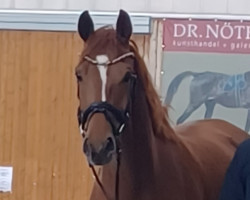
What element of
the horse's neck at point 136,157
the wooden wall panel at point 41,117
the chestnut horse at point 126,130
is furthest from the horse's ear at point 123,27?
the wooden wall panel at point 41,117

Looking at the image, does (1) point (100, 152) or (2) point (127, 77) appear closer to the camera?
(1) point (100, 152)

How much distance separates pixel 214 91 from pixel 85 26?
3417 mm

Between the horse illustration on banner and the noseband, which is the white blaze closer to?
the noseband

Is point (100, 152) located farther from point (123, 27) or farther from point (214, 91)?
point (214, 91)

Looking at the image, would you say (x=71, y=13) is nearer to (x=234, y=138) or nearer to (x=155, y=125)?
(x=234, y=138)

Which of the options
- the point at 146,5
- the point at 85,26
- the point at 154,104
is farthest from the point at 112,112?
the point at 146,5

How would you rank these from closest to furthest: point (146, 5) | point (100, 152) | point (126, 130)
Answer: point (100, 152)
point (126, 130)
point (146, 5)

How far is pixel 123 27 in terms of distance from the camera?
→ 367cm

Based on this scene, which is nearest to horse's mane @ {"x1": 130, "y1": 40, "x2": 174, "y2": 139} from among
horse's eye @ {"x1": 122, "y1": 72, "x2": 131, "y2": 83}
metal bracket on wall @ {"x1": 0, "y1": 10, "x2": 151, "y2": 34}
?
horse's eye @ {"x1": 122, "y1": 72, "x2": 131, "y2": 83}

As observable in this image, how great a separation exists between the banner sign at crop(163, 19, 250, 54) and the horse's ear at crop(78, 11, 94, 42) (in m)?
3.34

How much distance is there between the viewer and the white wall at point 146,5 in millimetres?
7070

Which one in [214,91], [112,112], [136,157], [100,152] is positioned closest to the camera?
[100,152]

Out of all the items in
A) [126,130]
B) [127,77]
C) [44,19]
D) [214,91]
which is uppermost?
[44,19]

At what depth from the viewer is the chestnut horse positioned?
342 centimetres
